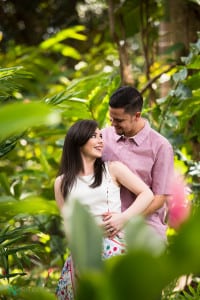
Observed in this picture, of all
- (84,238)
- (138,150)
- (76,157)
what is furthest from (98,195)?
(84,238)

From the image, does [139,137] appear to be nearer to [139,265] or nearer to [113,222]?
[113,222]

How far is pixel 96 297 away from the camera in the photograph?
0.60m

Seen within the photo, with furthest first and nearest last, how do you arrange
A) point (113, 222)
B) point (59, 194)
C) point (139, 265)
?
point (59, 194) < point (113, 222) < point (139, 265)

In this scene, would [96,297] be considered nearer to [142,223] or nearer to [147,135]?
[142,223]

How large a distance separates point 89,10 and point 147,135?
4.42m

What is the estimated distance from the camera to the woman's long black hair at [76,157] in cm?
217

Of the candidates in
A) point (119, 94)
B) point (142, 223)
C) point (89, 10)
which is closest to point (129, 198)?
point (119, 94)

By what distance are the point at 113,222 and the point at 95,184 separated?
14 centimetres

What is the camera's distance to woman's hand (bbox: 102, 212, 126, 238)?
210 centimetres

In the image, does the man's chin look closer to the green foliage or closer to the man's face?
the man's face

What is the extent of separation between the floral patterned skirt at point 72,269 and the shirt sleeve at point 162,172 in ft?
0.83

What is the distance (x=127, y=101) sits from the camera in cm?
226

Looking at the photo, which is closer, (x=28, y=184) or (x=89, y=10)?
(x=28, y=184)

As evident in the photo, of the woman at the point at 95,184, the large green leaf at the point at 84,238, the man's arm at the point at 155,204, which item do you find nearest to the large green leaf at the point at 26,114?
the large green leaf at the point at 84,238
